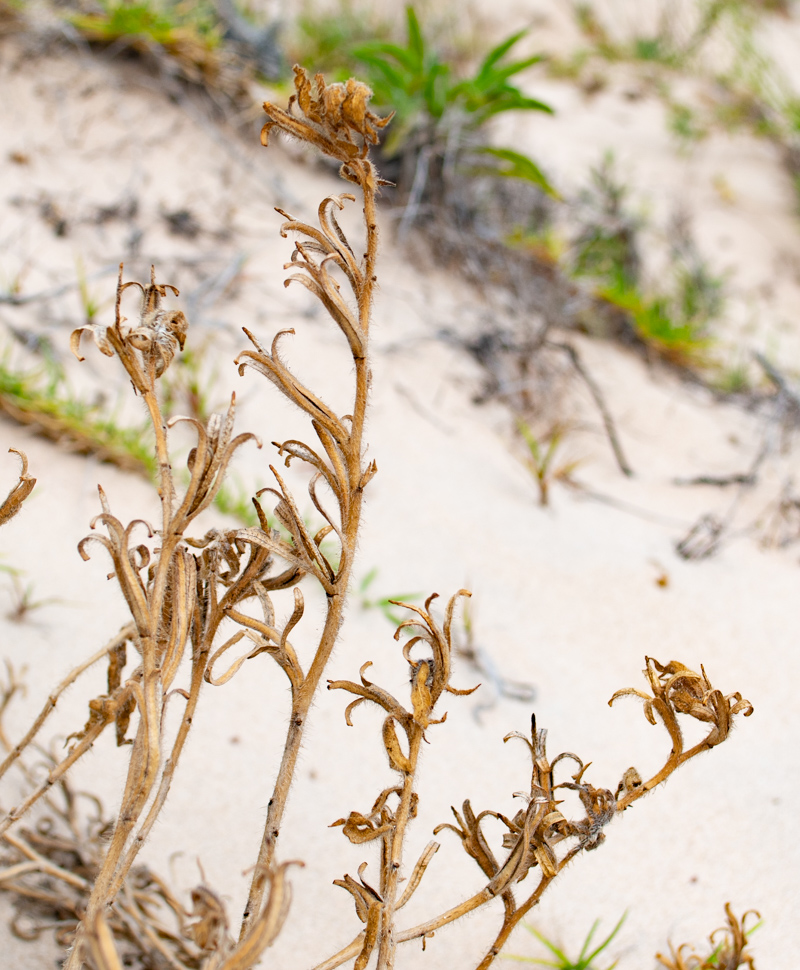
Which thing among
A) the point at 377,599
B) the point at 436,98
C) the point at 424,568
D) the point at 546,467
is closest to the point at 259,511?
the point at 377,599

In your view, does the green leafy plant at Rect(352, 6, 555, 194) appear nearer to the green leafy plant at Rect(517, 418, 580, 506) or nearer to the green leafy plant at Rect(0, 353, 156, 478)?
the green leafy plant at Rect(517, 418, 580, 506)

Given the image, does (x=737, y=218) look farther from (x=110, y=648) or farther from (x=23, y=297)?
(x=110, y=648)

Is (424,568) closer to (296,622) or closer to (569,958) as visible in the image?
(569,958)

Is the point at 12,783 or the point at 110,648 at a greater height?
the point at 110,648

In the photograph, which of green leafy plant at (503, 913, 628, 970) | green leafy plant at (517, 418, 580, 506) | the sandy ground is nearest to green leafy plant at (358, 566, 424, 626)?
the sandy ground

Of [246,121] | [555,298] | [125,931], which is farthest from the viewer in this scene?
[246,121]

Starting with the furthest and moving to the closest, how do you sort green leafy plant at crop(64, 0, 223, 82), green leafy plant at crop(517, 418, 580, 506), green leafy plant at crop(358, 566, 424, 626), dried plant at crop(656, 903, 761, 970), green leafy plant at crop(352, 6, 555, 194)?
green leafy plant at crop(64, 0, 223, 82), green leafy plant at crop(352, 6, 555, 194), green leafy plant at crop(517, 418, 580, 506), green leafy plant at crop(358, 566, 424, 626), dried plant at crop(656, 903, 761, 970)

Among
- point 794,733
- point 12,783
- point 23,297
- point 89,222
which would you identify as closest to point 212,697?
point 12,783

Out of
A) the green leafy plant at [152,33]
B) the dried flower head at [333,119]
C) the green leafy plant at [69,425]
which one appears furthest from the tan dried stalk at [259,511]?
the green leafy plant at [152,33]
